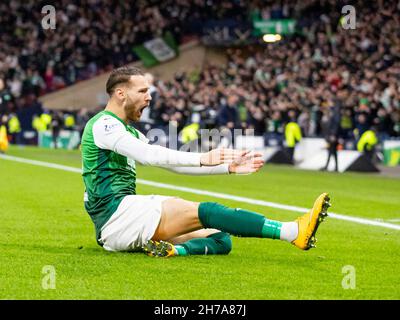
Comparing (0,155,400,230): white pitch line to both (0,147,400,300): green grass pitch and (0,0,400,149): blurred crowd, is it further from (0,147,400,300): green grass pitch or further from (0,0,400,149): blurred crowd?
(0,0,400,149): blurred crowd

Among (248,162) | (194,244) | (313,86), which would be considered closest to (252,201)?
(194,244)

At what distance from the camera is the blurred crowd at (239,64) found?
29656mm

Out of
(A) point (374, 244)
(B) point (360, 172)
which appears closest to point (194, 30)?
(B) point (360, 172)

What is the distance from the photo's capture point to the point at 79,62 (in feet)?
145

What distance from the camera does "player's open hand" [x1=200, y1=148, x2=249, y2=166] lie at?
24.4ft

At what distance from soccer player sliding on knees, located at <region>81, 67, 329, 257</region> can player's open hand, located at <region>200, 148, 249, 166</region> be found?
456mm

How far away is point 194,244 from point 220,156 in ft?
5.18

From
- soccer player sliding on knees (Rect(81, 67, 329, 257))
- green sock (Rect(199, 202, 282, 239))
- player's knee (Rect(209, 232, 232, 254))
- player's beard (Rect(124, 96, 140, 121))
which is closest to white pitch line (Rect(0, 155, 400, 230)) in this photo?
player's knee (Rect(209, 232, 232, 254))

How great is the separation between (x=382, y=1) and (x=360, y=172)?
12675 mm

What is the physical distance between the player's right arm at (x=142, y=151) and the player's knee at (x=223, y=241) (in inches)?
50.6

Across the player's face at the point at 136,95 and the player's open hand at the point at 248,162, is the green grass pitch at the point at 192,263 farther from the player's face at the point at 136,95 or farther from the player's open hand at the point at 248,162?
the player's face at the point at 136,95

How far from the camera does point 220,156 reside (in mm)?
7461

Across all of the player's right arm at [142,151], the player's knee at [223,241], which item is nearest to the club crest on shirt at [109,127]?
the player's right arm at [142,151]
